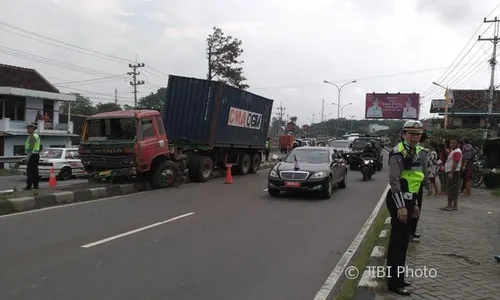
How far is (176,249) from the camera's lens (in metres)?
6.68

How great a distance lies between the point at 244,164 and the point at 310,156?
7.79 metres

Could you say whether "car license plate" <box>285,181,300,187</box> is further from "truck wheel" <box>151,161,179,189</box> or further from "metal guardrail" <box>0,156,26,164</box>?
"metal guardrail" <box>0,156,26,164</box>

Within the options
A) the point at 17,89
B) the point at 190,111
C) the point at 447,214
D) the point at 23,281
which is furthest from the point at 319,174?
the point at 17,89

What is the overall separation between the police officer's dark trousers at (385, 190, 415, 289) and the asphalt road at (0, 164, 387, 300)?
2.93 feet

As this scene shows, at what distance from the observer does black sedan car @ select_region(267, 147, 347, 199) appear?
39.8 feet

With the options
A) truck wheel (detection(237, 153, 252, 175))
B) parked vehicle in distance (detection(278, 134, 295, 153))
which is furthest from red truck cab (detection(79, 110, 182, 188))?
parked vehicle in distance (detection(278, 134, 295, 153))

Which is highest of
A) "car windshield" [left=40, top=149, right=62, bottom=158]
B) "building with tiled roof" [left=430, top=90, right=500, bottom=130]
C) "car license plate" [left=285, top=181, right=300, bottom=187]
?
"building with tiled roof" [left=430, top=90, right=500, bottom=130]

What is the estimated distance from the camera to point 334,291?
516 centimetres

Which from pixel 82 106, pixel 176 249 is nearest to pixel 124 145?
pixel 176 249

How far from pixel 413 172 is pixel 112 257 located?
13.4ft

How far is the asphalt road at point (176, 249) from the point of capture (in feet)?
16.4

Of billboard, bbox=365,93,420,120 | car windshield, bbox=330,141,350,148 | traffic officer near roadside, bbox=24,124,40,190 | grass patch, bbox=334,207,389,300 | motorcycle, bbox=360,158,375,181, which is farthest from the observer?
billboard, bbox=365,93,420,120

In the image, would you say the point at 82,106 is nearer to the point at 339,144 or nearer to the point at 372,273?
the point at 339,144

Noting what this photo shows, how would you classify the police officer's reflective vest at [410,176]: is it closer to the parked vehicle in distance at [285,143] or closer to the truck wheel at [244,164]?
the truck wheel at [244,164]
